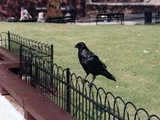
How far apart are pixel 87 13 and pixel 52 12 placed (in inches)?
194

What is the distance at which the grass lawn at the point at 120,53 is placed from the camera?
28.4 ft

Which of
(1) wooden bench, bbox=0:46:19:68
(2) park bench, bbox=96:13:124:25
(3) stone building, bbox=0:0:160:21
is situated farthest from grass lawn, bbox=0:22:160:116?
(3) stone building, bbox=0:0:160:21

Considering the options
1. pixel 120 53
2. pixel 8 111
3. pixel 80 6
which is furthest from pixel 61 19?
pixel 8 111

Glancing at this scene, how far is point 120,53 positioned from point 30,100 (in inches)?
294

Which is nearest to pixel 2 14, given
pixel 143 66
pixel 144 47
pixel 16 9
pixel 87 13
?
pixel 16 9

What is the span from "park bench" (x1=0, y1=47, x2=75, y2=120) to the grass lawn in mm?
2187

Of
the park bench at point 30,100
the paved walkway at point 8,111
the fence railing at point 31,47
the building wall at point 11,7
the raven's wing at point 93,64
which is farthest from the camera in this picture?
the building wall at point 11,7

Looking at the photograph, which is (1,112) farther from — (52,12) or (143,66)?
(52,12)

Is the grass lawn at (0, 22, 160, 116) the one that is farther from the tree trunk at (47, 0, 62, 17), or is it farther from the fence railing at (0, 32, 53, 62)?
the tree trunk at (47, 0, 62, 17)

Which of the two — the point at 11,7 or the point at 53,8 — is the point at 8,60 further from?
the point at 11,7

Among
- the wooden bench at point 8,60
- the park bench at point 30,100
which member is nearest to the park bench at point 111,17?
the wooden bench at point 8,60

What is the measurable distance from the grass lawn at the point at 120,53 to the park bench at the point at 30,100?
219 centimetres

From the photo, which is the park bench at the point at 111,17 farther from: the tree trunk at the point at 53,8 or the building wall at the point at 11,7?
the building wall at the point at 11,7

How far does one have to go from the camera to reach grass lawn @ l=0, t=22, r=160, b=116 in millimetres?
8648
